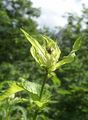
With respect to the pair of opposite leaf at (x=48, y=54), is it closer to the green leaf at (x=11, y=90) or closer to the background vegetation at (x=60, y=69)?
the green leaf at (x=11, y=90)

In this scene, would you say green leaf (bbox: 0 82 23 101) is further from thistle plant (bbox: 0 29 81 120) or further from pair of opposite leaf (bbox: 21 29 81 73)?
pair of opposite leaf (bbox: 21 29 81 73)

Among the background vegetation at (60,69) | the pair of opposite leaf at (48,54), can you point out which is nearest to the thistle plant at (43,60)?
the pair of opposite leaf at (48,54)

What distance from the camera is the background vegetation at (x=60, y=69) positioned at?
11668 millimetres

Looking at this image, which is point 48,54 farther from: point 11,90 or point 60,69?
point 60,69

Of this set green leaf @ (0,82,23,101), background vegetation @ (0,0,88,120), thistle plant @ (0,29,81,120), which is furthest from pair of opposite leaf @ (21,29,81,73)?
background vegetation @ (0,0,88,120)

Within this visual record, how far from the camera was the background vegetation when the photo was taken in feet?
38.3

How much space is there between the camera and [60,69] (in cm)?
1405

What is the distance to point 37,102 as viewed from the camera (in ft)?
4.93

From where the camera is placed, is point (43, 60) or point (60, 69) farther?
point (60, 69)

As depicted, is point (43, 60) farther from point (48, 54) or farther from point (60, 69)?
point (60, 69)

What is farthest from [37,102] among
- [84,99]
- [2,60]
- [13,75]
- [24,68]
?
[2,60]

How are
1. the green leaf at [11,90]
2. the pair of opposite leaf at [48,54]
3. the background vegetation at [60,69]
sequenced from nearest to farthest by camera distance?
1. the green leaf at [11,90]
2. the pair of opposite leaf at [48,54]
3. the background vegetation at [60,69]

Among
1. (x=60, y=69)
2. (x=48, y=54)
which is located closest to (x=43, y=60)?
(x=48, y=54)

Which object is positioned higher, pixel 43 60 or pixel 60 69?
pixel 43 60
